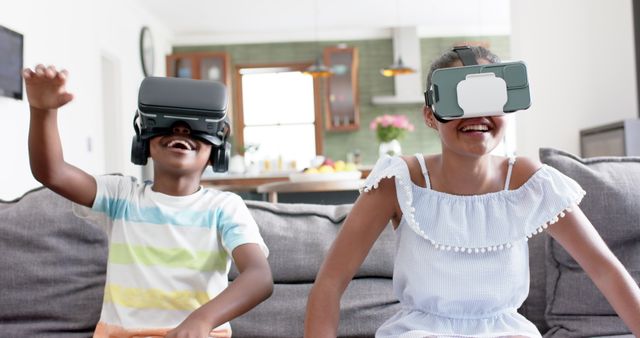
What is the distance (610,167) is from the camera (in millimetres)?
1797

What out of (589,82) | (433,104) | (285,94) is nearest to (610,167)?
(433,104)

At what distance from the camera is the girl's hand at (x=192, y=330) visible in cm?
117

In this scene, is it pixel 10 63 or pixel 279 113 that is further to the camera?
pixel 279 113

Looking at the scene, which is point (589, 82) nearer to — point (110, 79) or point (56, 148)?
point (56, 148)

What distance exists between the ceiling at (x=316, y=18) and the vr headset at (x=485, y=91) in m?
7.05

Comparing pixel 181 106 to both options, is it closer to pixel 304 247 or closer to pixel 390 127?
pixel 304 247

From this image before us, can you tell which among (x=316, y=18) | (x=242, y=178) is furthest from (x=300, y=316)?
(x=316, y=18)

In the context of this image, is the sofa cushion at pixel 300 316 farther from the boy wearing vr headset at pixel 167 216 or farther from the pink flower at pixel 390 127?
the pink flower at pixel 390 127

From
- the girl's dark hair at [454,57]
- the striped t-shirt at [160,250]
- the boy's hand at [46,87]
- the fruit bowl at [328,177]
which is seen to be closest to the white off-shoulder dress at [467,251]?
the girl's dark hair at [454,57]

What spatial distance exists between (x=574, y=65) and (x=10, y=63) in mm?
3605

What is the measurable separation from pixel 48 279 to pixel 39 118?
59 cm

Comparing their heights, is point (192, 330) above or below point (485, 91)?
below

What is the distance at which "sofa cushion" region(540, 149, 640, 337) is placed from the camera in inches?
66.8

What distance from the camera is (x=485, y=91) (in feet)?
3.62
